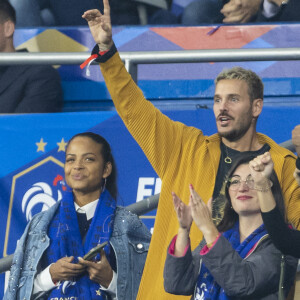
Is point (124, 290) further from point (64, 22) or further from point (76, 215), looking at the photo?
point (64, 22)

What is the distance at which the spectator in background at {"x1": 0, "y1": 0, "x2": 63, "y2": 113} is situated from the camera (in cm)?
541

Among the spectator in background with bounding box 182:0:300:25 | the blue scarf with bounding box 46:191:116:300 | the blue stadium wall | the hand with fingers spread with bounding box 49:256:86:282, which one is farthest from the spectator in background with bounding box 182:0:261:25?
the hand with fingers spread with bounding box 49:256:86:282

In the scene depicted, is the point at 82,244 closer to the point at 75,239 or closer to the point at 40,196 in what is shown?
the point at 75,239

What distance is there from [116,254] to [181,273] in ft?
2.10

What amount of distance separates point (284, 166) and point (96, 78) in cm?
200

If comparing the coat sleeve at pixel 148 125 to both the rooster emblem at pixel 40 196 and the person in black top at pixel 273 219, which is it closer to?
the person in black top at pixel 273 219

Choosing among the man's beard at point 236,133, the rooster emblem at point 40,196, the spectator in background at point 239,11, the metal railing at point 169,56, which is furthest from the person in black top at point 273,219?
the spectator in background at point 239,11

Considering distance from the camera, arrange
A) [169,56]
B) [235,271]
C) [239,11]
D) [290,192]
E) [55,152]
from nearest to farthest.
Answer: [235,271] < [290,192] < [169,56] < [55,152] < [239,11]

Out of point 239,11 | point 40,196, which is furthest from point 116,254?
point 239,11

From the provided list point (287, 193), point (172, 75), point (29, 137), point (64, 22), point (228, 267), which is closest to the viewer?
point (228, 267)

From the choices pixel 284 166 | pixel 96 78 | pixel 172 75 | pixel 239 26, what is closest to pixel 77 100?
pixel 96 78

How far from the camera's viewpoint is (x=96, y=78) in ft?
19.1

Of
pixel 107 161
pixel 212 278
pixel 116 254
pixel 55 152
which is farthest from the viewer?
pixel 55 152

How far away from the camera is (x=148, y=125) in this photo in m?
4.26
